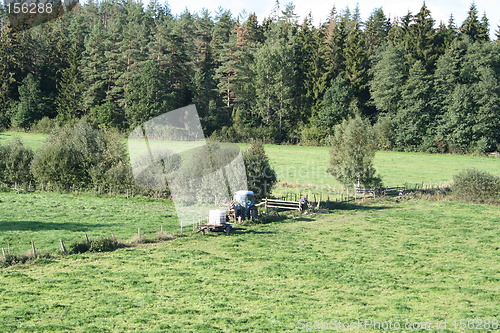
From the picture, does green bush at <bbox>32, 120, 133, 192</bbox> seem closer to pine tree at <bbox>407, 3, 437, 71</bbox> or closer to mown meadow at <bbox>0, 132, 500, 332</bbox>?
mown meadow at <bbox>0, 132, 500, 332</bbox>

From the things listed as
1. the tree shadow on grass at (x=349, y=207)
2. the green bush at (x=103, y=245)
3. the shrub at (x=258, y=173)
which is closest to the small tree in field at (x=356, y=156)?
the tree shadow on grass at (x=349, y=207)

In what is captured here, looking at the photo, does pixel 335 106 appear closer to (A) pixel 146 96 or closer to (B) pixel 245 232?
(A) pixel 146 96

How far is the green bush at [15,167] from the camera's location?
50.2 m

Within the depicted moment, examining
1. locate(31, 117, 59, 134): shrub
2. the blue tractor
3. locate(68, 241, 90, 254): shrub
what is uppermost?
locate(31, 117, 59, 134): shrub

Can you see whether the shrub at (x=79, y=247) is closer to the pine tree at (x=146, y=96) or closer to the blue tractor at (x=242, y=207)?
the blue tractor at (x=242, y=207)

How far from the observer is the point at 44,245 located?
89.9 ft

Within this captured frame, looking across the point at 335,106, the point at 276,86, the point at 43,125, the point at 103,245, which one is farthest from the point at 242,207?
the point at 43,125

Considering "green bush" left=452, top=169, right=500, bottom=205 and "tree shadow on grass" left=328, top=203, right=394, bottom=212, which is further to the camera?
"green bush" left=452, top=169, right=500, bottom=205

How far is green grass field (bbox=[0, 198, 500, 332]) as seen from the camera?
1811 centimetres

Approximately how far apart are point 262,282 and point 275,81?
79.6m

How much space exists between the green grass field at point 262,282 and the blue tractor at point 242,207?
141cm

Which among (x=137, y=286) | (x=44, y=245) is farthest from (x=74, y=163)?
(x=137, y=286)

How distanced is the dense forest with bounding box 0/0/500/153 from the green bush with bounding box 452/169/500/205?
37.6 meters

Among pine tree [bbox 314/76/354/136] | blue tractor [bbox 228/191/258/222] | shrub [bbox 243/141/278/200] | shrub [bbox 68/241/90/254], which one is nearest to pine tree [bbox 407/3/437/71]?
pine tree [bbox 314/76/354/136]
